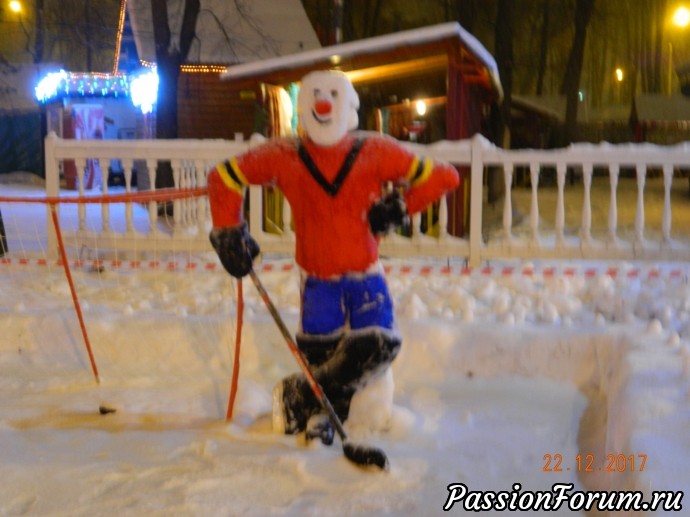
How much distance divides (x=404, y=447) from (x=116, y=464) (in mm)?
1361

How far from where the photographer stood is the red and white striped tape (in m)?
7.39

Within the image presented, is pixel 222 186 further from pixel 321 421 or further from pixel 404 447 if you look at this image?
pixel 404 447

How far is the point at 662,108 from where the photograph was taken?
33.8m

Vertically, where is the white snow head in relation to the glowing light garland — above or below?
below

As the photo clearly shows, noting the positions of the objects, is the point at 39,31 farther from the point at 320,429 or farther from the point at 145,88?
the point at 320,429

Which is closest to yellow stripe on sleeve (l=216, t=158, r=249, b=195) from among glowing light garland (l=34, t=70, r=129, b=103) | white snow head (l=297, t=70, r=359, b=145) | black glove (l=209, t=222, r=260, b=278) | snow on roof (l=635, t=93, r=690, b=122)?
black glove (l=209, t=222, r=260, b=278)

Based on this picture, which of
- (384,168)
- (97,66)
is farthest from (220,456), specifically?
(97,66)

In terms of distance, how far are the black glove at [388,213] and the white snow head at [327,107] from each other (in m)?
0.37

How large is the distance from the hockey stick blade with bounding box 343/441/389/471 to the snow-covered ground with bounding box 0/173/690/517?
1.8 inches

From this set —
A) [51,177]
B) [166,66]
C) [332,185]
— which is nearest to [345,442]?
[332,185]

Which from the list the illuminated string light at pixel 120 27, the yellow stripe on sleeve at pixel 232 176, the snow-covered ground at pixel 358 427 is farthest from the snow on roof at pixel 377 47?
the illuminated string light at pixel 120 27

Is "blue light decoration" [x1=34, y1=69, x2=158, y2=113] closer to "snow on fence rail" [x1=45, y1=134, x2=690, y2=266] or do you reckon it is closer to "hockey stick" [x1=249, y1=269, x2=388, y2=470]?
"snow on fence rail" [x1=45, y1=134, x2=690, y2=266]

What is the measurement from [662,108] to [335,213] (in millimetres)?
32935

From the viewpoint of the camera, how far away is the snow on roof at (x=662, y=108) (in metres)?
33.4
